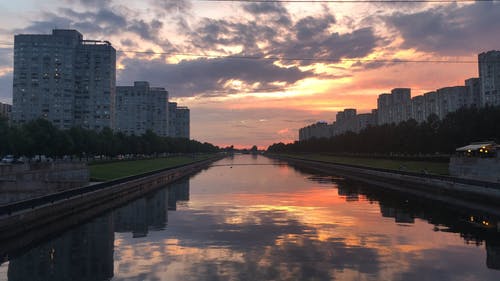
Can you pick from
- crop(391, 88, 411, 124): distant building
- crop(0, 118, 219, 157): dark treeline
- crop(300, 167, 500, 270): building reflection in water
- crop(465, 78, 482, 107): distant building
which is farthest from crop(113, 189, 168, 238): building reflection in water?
crop(391, 88, 411, 124): distant building

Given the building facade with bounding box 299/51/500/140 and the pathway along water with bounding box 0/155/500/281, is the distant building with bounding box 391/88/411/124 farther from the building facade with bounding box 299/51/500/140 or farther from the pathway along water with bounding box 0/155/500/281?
the pathway along water with bounding box 0/155/500/281

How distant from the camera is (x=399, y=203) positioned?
36844 millimetres

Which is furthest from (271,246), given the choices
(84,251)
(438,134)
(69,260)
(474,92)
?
(474,92)

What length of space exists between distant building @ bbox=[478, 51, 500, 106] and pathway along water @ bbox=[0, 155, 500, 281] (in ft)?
376

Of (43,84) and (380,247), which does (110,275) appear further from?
(43,84)

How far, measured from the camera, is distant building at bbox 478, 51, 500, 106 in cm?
12850

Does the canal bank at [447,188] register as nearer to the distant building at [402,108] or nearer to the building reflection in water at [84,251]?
the building reflection in water at [84,251]

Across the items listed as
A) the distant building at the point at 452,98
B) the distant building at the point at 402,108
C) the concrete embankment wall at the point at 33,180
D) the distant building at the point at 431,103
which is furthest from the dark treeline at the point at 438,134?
the distant building at the point at 402,108

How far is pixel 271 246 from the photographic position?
19547mm

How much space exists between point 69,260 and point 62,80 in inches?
6438

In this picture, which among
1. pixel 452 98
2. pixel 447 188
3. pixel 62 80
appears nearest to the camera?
pixel 447 188

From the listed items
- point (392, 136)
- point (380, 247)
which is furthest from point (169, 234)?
point (392, 136)

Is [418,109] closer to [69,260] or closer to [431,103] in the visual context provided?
[431,103]

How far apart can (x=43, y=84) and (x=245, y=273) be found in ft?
551
